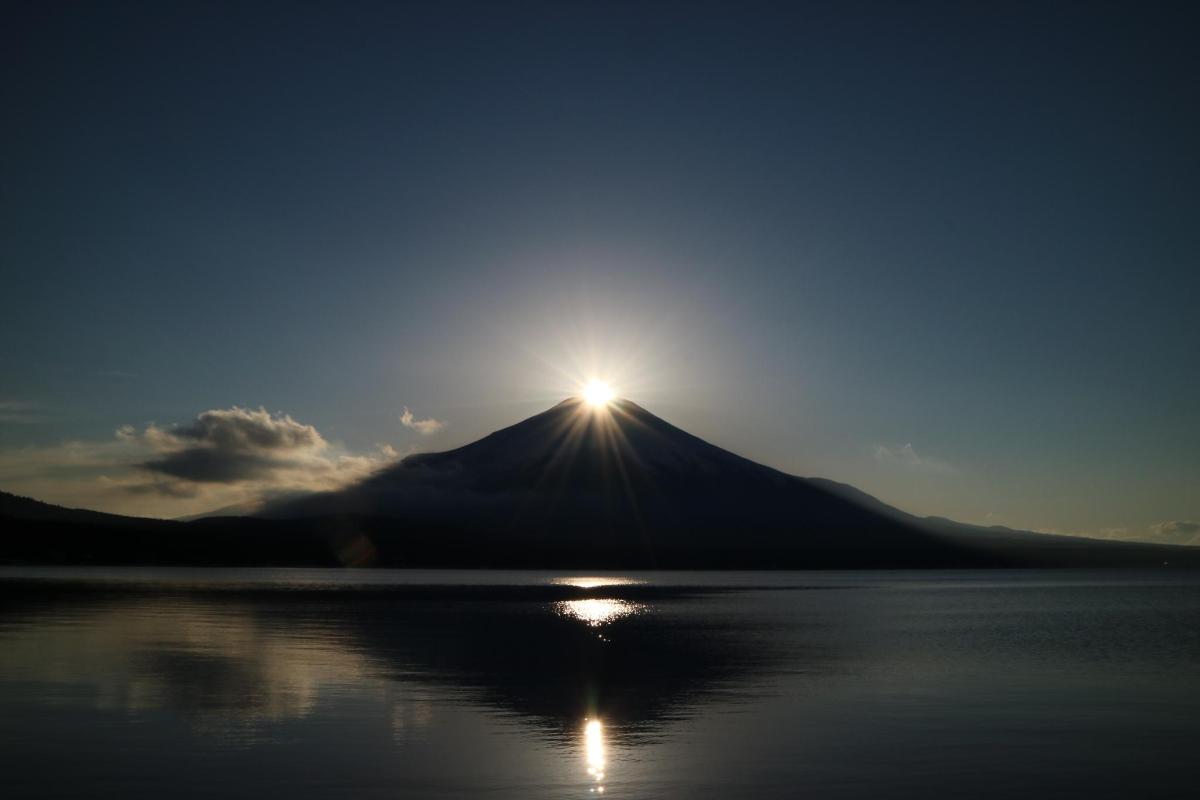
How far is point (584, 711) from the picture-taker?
26.7 m

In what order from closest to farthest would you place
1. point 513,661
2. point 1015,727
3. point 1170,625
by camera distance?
1. point 1015,727
2. point 513,661
3. point 1170,625

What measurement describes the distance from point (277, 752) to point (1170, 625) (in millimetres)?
57484

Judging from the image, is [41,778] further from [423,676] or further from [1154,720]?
[1154,720]

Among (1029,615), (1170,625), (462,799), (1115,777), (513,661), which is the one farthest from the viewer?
(1029,615)

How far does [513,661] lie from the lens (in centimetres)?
3878

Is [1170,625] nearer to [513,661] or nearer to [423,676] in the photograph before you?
[513,661]

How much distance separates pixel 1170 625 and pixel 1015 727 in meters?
44.7

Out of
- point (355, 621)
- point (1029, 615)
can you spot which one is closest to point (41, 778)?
point (355, 621)

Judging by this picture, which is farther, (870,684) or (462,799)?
(870,684)

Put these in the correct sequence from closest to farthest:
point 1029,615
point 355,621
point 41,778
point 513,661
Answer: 1. point 41,778
2. point 513,661
3. point 355,621
4. point 1029,615

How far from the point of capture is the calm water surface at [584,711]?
19000 millimetres

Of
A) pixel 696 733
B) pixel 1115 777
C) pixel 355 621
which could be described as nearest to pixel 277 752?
pixel 696 733

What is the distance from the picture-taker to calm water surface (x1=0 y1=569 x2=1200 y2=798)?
62.3ft

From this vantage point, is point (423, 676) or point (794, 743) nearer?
point (794, 743)
